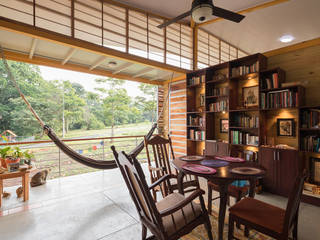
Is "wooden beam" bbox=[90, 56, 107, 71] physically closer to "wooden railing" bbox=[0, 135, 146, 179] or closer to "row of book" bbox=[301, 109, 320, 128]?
"wooden railing" bbox=[0, 135, 146, 179]

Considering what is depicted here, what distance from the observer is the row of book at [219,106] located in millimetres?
3358

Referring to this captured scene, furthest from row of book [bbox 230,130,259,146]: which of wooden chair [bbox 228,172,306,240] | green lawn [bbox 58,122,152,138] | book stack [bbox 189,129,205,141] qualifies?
green lawn [bbox 58,122,152,138]

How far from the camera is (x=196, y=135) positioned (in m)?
3.89

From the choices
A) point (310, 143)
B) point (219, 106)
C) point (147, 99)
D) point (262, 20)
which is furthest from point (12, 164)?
point (147, 99)

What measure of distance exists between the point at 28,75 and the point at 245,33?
31.4 ft

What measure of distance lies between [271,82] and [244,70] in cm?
50

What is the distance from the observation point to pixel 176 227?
1.17 m

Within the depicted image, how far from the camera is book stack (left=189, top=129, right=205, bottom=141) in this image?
12.4 feet

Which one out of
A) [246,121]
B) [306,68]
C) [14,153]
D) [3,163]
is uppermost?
[306,68]

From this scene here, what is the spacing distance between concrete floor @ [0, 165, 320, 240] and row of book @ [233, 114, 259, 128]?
44.1 inches

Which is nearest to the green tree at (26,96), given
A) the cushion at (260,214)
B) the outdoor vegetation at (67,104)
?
the outdoor vegetation at (67,104)

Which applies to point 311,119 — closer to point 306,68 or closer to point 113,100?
point 306,68

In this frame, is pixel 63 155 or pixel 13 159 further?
pixel 63 155

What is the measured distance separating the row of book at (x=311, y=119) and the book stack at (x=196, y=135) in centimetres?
174
